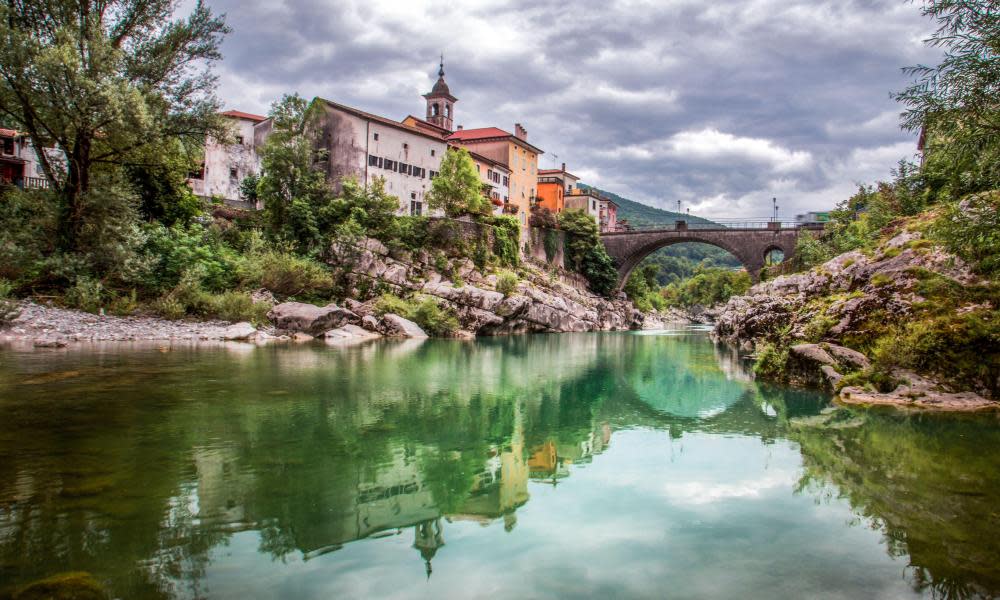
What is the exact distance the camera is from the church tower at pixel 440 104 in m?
67.1

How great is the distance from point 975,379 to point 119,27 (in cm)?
3330

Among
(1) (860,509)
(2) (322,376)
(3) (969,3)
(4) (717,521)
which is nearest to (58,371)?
(2) (322,376)

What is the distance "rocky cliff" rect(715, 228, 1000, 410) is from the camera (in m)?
13.0

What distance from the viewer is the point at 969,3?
1054cm

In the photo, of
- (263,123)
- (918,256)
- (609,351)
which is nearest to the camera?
(918,256)

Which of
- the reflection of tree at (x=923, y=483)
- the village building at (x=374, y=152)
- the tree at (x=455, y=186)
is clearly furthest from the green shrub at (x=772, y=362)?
the village building at (x=374, y=152)

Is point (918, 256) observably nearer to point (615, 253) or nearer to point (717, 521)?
point (717, 521)

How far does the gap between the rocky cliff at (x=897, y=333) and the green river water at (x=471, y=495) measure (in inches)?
72.4

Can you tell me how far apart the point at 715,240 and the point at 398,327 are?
4085cm

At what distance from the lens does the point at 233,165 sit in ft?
168

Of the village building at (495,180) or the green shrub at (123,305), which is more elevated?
the village building at (495,180)

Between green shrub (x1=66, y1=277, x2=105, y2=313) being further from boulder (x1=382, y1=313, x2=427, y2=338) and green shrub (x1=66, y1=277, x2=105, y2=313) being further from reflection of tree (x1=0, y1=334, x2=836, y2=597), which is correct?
boulder (x1=382, y1=313, x2=427, y2=338)

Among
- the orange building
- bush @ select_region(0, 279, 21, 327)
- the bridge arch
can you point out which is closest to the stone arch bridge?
the bridge arch

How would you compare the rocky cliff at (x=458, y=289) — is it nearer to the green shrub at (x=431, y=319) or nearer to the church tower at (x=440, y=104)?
the green shrub at (x=431, y=319)
